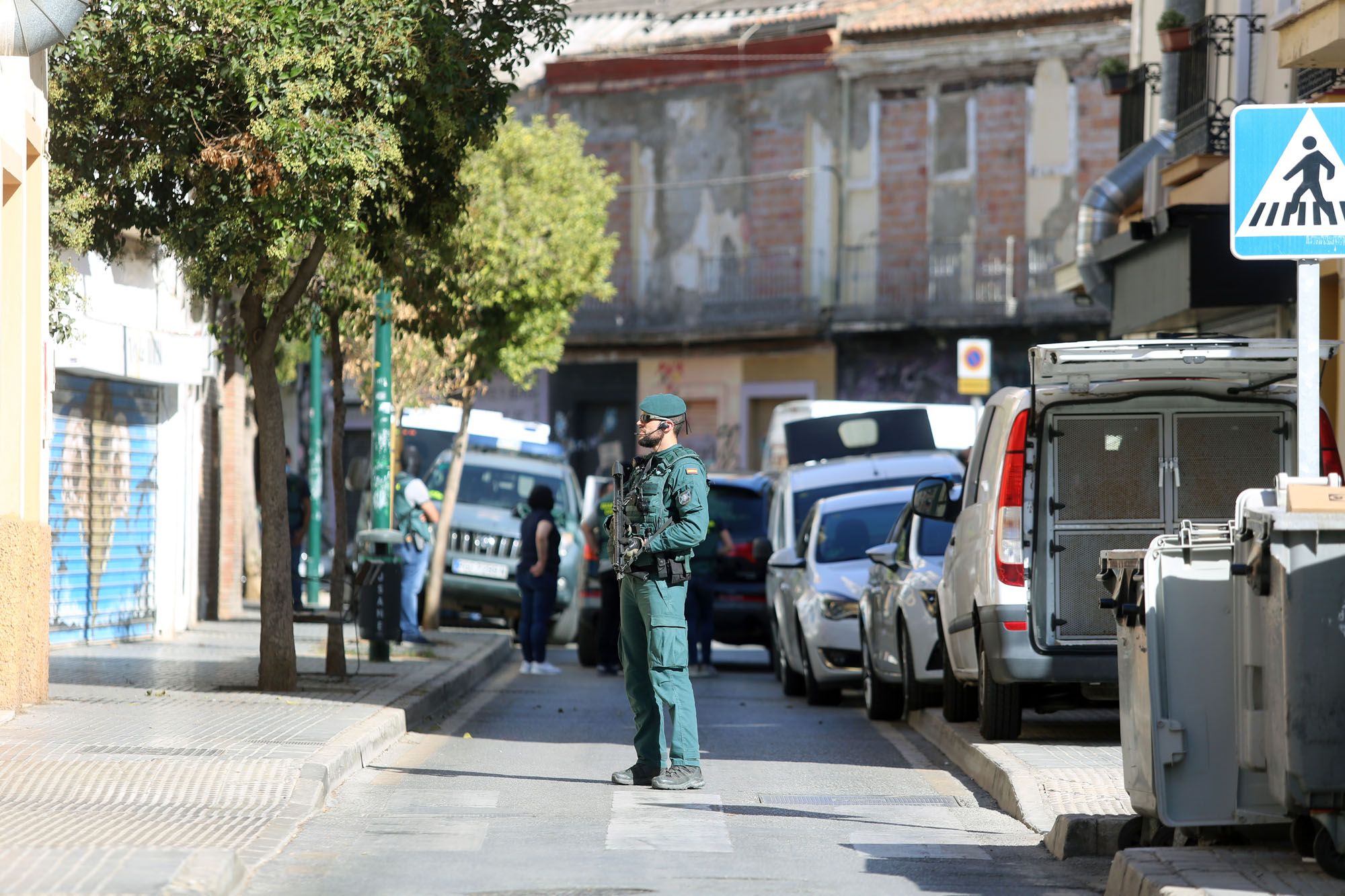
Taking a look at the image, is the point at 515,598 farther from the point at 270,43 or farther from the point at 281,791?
the point at 281,791

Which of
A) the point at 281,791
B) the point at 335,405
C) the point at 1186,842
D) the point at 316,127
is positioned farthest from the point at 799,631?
the point at 1186,842

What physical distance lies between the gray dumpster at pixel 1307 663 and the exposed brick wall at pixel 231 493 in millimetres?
20420

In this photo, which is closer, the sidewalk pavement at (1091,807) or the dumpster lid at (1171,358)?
the sidewalk pavement at (1091,807)

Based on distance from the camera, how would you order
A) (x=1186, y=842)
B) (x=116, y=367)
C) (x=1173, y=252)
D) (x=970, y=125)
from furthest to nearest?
(x=970, y=125)
(x=116, y=367)
(x=1173, y=252)
(x=1186, y=842)

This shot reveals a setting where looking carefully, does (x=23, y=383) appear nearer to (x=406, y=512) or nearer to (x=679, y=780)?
(x=679, y=780)

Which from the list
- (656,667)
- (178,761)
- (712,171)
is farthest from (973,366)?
(712,171)

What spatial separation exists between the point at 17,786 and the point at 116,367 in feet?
35.9

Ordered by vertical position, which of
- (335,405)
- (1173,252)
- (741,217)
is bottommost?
(335,405)

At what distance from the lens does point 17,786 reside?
Result: 9.08m

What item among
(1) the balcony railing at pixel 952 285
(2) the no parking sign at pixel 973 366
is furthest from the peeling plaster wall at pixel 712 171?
(2) the no parking sign at pixel 973 366

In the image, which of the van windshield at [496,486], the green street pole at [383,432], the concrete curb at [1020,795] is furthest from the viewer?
the van windshield at [496,486]

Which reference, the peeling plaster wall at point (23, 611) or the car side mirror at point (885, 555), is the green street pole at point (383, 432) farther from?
the peeling plaster wall at point (23, 611)

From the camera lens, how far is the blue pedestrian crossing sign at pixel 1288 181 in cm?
796

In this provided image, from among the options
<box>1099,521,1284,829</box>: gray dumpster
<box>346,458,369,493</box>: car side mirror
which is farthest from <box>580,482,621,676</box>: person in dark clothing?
<box>1099,521,1284,829</box>: gray dumpster
